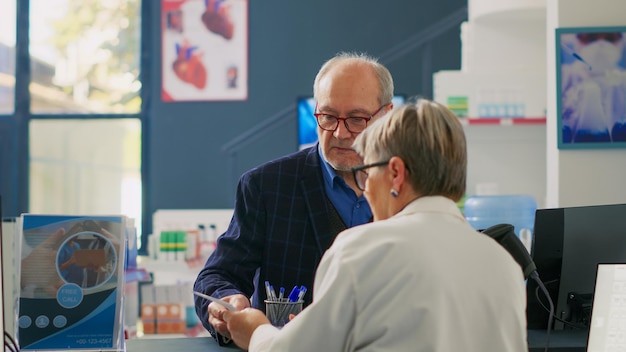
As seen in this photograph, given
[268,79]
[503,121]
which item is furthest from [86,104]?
[503,121]

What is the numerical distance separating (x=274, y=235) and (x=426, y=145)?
3.17ft

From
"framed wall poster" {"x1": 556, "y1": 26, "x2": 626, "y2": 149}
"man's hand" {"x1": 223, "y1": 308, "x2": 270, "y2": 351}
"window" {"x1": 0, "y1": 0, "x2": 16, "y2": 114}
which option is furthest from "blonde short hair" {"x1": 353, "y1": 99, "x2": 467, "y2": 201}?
"window" {"x1": 0, "y1": 0, "x2": 16, "y2": 114}

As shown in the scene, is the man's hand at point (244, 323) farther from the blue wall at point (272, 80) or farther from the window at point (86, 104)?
the window at point (86, 104)

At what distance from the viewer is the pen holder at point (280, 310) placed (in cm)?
190

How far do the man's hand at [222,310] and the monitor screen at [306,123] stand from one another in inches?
197

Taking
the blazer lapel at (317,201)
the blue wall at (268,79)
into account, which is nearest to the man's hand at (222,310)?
the blazer lapel at (317,201)

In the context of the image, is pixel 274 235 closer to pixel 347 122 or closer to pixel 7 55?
pixel 347 122

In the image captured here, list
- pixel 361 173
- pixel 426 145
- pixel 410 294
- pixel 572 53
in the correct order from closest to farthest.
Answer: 1. pixel 410 294
2. pixel 426 145
3. pixel 361 173
4. pixel 572 53

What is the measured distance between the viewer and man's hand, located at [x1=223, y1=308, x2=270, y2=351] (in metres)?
1.75

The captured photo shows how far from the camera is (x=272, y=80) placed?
7312mm

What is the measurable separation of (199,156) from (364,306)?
19.9ft

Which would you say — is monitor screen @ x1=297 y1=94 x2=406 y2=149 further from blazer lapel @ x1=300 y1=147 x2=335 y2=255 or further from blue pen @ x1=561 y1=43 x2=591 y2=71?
blazer lapel @ x1=300 y1=147 x2=335 y2=255

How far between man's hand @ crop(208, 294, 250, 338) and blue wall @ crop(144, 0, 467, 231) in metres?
5.21

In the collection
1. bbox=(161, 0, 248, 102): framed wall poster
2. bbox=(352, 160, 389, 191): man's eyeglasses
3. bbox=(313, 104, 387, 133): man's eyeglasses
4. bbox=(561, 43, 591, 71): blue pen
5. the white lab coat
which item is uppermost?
bbox=(161, 0, 248, 102): framed wall poster
